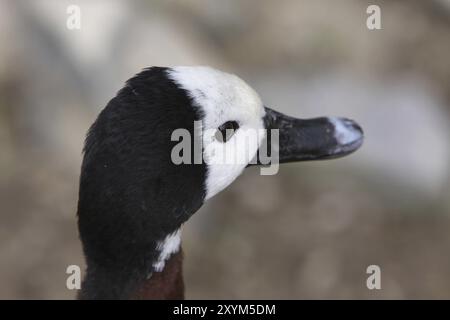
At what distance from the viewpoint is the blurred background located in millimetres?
2555

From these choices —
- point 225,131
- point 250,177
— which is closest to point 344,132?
point 225,131

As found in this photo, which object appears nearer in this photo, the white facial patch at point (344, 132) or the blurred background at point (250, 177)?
the white facial patch at point (344, 132)

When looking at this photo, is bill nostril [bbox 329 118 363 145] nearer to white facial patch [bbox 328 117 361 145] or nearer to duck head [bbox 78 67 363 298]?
white facial patch [bbox 328 117 361 145]

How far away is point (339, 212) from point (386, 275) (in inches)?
11.7

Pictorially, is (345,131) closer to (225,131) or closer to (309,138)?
(309,138)

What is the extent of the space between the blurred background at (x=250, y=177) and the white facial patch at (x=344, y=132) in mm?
1013

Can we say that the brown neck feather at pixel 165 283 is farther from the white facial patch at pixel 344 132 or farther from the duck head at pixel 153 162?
the white facial patch at pixel 344 132

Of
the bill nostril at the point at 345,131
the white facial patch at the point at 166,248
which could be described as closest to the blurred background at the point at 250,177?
the bill nostril at the point at 345,131

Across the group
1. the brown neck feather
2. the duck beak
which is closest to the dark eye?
the duck beak

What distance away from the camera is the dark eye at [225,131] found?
1361 millimetres

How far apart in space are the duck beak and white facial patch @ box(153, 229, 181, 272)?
0.25 meters

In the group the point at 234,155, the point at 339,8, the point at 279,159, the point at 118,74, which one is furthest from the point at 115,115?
the point at 339,8

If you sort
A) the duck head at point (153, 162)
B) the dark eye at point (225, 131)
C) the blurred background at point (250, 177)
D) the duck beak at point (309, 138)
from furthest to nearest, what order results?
1. the blurred background at point (250, 177)
2. the duck beak at point (309, 138)
3. the dark eye at point (225, 131)
4. the duck head at point (153, 162)
